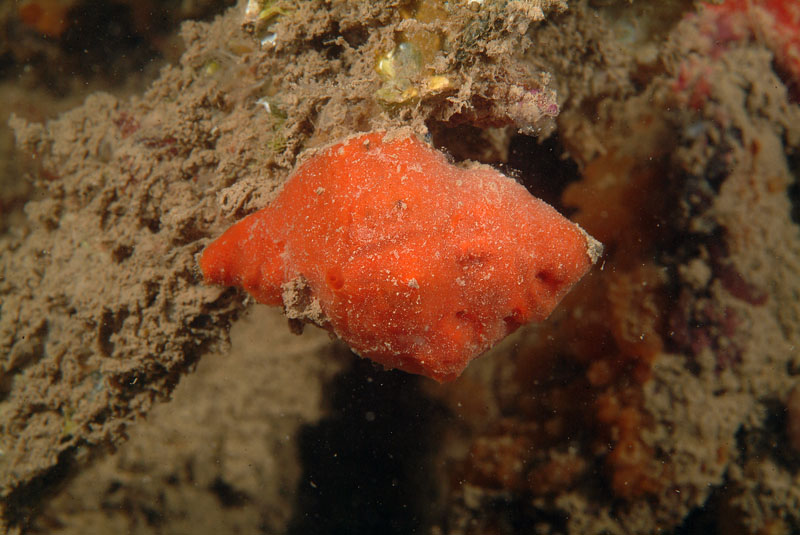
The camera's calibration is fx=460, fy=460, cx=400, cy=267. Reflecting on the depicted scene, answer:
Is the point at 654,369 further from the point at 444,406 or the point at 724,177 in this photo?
the point at 444,406

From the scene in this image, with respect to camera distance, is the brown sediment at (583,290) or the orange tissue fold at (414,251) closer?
the orange tissue fold at (414,251)

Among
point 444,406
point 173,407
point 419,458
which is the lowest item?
point 419,458

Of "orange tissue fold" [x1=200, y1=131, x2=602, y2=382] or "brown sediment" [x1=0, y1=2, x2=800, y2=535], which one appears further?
"brown sediment" [x1=0, y1=2, x2=800, y2=535]

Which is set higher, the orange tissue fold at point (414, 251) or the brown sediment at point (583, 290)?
the orange tissue fold at point (414, 251)

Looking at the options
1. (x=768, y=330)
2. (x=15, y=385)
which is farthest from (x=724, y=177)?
(x=15, y=385)

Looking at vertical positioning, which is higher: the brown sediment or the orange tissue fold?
the orange tissue fold

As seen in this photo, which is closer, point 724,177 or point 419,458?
point 724,177

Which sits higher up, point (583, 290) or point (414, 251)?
point (414, 251)

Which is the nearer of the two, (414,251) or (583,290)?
(414,251)
